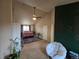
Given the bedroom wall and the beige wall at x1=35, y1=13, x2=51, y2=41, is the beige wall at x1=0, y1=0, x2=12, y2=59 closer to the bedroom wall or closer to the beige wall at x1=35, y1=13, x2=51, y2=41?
the bedroom wall

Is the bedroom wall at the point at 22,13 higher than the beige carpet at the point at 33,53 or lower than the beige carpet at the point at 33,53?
higher

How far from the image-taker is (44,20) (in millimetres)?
9406

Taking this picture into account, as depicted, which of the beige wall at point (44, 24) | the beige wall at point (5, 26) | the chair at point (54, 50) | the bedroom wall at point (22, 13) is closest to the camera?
the beige wall at point (5, 26)

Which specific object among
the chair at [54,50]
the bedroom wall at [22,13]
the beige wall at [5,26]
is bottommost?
the chair at [54,50]

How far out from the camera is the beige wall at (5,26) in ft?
9.23

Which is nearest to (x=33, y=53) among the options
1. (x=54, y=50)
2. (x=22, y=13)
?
(x=54, y=50)

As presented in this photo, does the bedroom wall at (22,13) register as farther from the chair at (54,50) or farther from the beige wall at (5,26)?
the chair at (54,50)

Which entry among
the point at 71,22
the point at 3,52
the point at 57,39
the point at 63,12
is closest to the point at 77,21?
the point at 71,22

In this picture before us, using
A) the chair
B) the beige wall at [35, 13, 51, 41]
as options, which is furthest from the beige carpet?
the beige wall at [35, 13, 51, 41]

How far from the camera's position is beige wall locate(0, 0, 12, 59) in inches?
111

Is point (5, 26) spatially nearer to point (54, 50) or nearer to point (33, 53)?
point (54, 50)

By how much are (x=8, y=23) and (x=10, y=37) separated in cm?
54

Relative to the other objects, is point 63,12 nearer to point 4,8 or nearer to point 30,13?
point 4,8

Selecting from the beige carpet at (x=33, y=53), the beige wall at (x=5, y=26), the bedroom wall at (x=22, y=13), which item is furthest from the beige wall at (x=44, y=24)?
the beige wall at (x=5, y=26)
